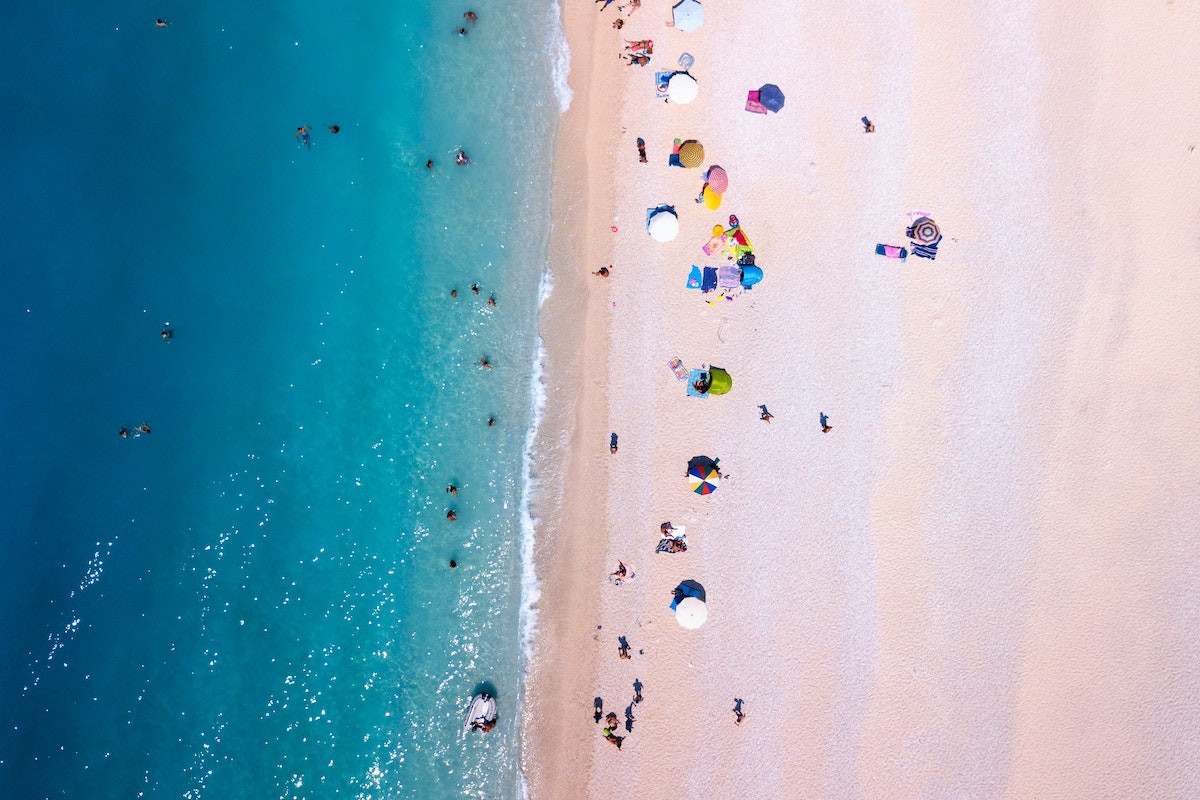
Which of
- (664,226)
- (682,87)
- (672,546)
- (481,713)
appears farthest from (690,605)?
(682,87)

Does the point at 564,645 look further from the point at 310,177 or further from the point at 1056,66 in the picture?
the point at 1056,66

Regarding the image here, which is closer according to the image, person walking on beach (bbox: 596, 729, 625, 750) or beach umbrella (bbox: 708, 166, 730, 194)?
person walking on beach (bbox: 596, 729, 625, 750)

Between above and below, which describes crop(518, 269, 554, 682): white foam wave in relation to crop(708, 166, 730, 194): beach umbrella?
below

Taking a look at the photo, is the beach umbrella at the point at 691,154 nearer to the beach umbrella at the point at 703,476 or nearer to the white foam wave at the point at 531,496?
the white foam wave at the point at 531,496

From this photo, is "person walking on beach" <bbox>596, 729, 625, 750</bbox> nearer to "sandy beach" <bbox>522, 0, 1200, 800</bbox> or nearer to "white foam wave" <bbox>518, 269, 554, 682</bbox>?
"sandy beach" <bbox>522, 0, 1200, 800</bbox>

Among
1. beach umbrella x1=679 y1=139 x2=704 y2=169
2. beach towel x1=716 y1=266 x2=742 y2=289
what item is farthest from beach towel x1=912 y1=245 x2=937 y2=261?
beach umbrella x1=679 y1=139 x2=704 y2=169

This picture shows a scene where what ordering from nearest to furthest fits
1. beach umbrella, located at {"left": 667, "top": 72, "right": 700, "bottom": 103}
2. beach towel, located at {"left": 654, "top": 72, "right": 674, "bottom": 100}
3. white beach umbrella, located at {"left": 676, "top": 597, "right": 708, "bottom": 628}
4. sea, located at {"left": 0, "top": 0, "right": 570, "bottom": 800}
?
white beach umbrella, located at {"left": 676, "top": 597, "right": 708, "bottom": 628}
beach umbrella, located at {"left": 667, "top": 72, "right": 700, "bottom": 103}
beach towel, located at {"left": 654, "top": 72, "right": 674, "bottom": 100}
sea, located at {"left": 0, "top": 0, "right": 570, "bottom": 800}

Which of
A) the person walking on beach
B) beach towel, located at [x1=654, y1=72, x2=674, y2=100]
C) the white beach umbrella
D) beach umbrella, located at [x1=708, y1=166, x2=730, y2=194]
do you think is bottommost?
the person walking on beach
